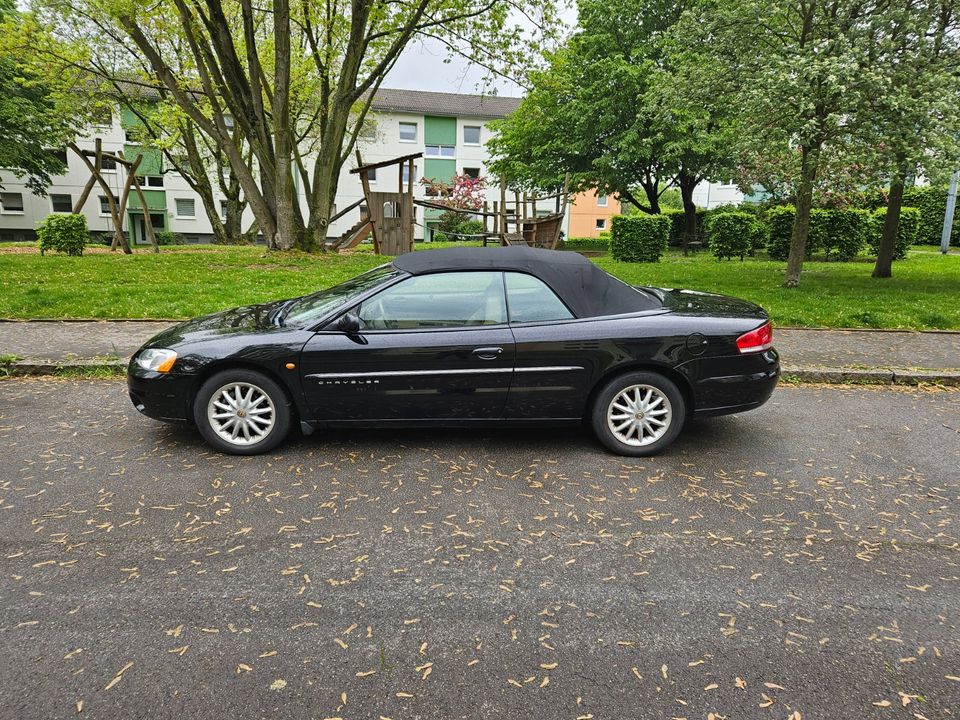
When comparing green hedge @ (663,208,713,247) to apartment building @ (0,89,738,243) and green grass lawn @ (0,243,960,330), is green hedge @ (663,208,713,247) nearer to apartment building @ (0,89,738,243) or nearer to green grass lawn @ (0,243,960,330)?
green grass lawn @ (0,243,960,330)

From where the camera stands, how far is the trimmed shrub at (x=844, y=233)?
19.3m

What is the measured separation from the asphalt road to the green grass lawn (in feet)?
17.3

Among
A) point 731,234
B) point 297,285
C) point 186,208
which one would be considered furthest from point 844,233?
point 186,208

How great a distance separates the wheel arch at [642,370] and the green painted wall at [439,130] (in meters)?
45.6

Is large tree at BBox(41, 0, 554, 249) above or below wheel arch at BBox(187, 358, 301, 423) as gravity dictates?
above

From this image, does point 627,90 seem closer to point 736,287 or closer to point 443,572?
point 736,287

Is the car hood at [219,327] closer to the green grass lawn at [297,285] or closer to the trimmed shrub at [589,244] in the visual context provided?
the green grass lawn at [297,285]

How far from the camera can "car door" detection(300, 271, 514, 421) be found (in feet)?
14.5

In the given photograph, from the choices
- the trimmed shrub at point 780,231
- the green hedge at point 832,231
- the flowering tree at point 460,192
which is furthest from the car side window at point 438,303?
the flowering tree at point 460,192

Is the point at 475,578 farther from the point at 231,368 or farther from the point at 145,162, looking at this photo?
the point at 145,162

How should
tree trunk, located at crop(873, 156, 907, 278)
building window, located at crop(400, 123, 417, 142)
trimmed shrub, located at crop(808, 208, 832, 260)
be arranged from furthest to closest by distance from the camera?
building window, located at crop(400, 123, 417, 142) → trimmed shrub, located at crop(808, 208, 832, 260) → tree trunk, located at crop(873, 156, 907, 278)

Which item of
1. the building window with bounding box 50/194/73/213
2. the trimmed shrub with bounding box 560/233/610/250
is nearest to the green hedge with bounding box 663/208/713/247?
the trimmed shrub with bounding box 560/233/610/250

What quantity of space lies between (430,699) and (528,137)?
3030 cm

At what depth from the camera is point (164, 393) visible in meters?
4.48
